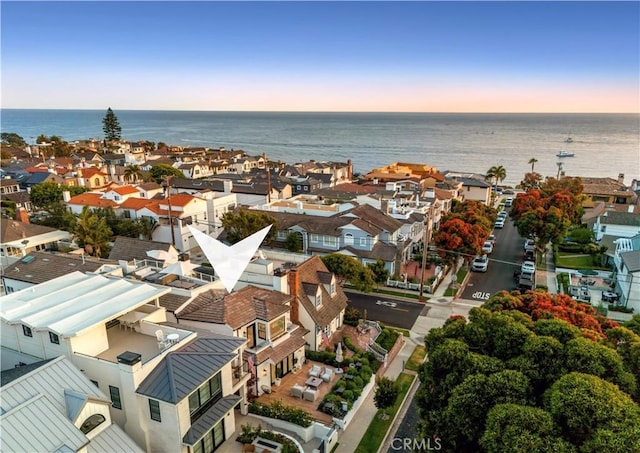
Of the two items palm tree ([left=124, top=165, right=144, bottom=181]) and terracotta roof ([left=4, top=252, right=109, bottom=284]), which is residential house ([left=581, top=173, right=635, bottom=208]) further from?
palm tree ([left=124, top=165, right=144, bottom=181])

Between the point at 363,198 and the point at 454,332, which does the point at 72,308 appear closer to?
the point at 454,332

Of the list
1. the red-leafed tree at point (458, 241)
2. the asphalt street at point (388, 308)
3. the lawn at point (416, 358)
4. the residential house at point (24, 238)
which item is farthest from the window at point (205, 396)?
the residential house at point (24, 238)

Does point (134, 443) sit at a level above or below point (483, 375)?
below

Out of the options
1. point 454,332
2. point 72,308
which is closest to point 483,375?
point 454,332

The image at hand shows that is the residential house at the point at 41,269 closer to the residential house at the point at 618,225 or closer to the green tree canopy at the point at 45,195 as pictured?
the green tree canopy at the point at 45,195

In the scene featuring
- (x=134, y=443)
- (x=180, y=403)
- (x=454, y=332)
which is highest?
(x=454, y=332)

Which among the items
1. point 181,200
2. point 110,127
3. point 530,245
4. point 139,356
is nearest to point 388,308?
point 139,356
